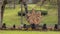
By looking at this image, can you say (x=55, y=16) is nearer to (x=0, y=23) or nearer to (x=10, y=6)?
(x=10, y=6)

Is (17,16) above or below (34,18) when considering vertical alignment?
below

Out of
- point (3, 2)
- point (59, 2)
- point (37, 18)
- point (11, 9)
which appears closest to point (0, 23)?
point (3, 2)

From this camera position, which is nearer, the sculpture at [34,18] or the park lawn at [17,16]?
the sculpture at [34,18]

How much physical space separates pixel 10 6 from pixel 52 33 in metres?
7.97

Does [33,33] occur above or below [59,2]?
below

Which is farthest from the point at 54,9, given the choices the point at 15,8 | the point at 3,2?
the point at 3,2

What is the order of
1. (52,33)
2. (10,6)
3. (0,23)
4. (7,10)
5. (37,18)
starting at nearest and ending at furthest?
(52,33) < (37,18) < (0,23) < (10,6) < (7,10)

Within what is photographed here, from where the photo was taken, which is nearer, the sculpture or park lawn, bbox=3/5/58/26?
the sculpture

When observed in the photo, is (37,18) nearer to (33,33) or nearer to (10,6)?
(33,33)

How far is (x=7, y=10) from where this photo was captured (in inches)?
886

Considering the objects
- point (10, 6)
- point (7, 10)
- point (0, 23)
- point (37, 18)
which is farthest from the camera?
point (7, 10)

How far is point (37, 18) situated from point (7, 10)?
7.50 metres

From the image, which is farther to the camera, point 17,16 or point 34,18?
point 17,16

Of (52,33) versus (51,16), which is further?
(51,16)
